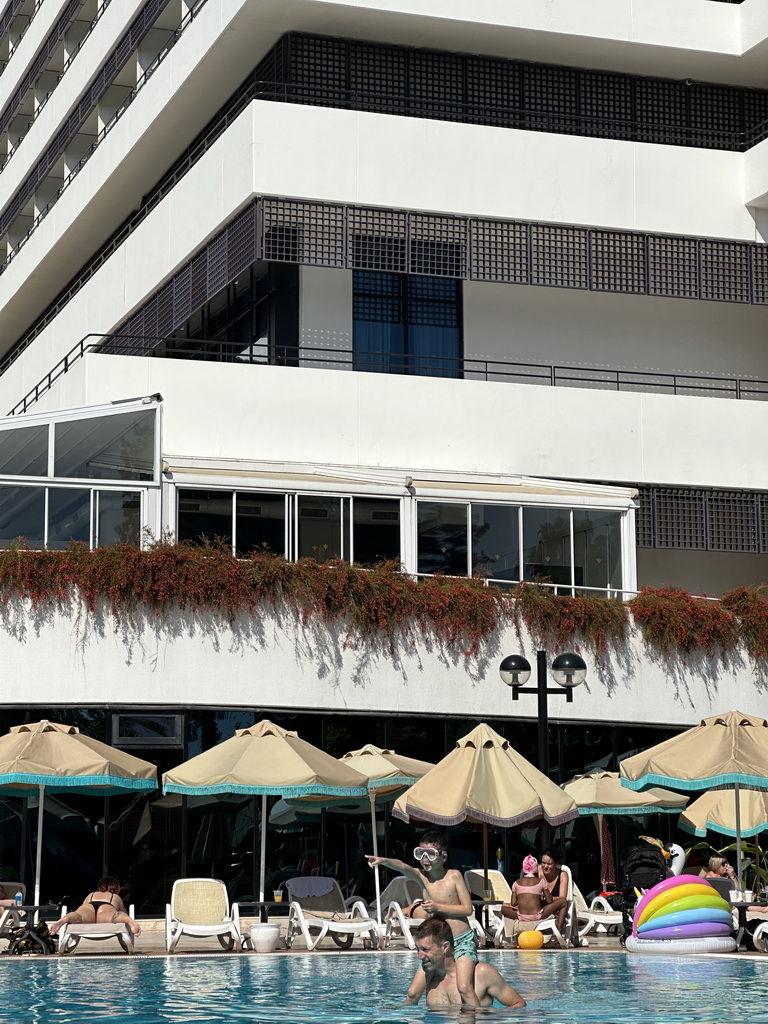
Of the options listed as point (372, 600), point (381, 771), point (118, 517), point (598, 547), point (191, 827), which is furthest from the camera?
point (598, 547)

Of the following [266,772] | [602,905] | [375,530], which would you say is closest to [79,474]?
[375,530]

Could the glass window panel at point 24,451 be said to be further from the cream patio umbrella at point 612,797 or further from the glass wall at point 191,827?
the cream patio umbrella at point 612,797

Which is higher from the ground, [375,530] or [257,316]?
[257,316]

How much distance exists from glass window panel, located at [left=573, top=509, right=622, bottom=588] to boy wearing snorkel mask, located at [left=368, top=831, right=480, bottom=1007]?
527 inches

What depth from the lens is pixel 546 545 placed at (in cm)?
2702

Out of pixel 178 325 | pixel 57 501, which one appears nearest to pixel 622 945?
pixel 57 501

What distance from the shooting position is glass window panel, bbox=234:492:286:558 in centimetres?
2572

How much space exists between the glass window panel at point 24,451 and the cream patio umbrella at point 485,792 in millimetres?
8859

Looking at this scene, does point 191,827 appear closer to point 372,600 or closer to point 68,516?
point 372,600

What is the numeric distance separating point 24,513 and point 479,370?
9.99m

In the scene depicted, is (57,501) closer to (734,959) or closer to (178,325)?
(178,325)

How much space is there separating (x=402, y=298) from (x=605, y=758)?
32.6 feet

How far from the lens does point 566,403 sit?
29.7 m

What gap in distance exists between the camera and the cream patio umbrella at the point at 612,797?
2319 cm
